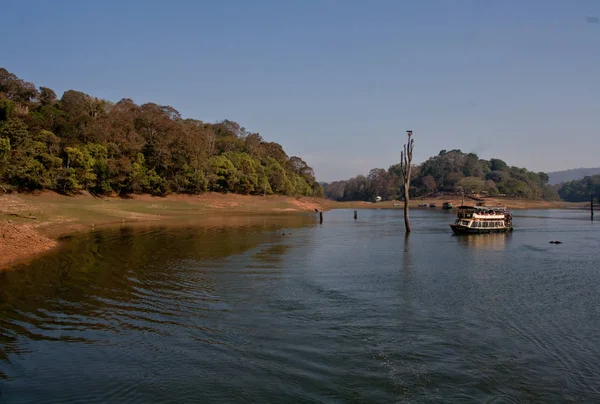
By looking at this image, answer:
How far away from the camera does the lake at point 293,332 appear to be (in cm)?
994

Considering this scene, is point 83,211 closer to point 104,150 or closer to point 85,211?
point 85,211

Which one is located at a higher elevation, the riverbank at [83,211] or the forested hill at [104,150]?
the forested hill at [104,150]

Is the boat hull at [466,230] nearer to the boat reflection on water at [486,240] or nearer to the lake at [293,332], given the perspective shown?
the boat reflection on water at [486,240]

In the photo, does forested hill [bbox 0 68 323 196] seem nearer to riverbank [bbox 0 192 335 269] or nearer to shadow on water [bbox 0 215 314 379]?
riverbank [bbox 0 192 335 269]

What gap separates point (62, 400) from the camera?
30.1 feet

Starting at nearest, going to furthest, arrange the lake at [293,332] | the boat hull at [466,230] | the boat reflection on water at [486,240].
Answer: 1. the lake at [293,332]
2. the boat reflection on water at [486,240]
3. the boat hull at [466,230]

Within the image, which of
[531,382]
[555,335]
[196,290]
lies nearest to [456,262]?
[555,335]

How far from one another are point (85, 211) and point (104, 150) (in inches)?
1137

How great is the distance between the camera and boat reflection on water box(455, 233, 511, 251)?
4031 centimetres

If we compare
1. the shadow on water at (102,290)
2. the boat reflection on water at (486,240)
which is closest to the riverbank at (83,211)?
the shadow on water at (102,290)

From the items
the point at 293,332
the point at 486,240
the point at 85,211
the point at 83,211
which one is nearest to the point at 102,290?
the point at 293,332

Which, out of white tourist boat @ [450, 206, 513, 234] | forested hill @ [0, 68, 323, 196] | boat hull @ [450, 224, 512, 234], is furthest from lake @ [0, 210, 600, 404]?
forested hill @ [0, 68, 323, 196]

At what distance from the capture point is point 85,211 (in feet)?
173

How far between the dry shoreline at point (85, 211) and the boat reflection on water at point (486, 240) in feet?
113
